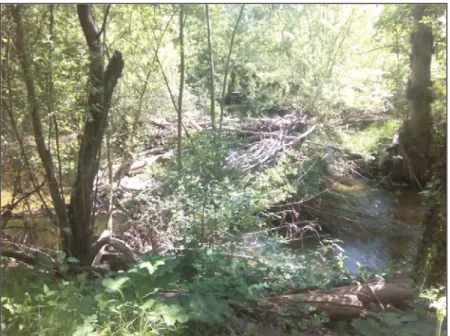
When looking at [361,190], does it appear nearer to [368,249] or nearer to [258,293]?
[368,249]

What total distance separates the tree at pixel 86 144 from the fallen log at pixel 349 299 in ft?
5.52

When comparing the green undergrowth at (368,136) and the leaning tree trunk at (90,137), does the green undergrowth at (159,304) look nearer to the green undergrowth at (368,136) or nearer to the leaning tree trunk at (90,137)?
the leaning tree trunk at (90,137)

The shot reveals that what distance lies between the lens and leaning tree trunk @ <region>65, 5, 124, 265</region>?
2.77 m

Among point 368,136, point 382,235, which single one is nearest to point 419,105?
point 382,235

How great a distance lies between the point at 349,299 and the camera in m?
2.05

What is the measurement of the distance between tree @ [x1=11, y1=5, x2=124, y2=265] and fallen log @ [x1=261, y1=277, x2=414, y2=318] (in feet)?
5.52

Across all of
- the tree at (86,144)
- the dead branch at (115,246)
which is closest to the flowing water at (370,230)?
the tree at (86,144)

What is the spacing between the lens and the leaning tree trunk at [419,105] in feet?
9.27

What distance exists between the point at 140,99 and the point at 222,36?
1091mm

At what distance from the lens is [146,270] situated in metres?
1.89

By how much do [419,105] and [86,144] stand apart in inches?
102

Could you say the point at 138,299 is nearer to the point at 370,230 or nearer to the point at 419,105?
the point at 419,105

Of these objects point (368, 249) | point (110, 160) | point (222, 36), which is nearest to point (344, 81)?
point (222, 36)

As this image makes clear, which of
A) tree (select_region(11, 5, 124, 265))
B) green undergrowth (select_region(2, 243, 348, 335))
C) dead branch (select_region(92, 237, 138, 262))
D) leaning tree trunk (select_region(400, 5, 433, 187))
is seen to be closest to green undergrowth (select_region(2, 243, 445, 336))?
green undergrowth (select_region(2, 243, 348, 335))
